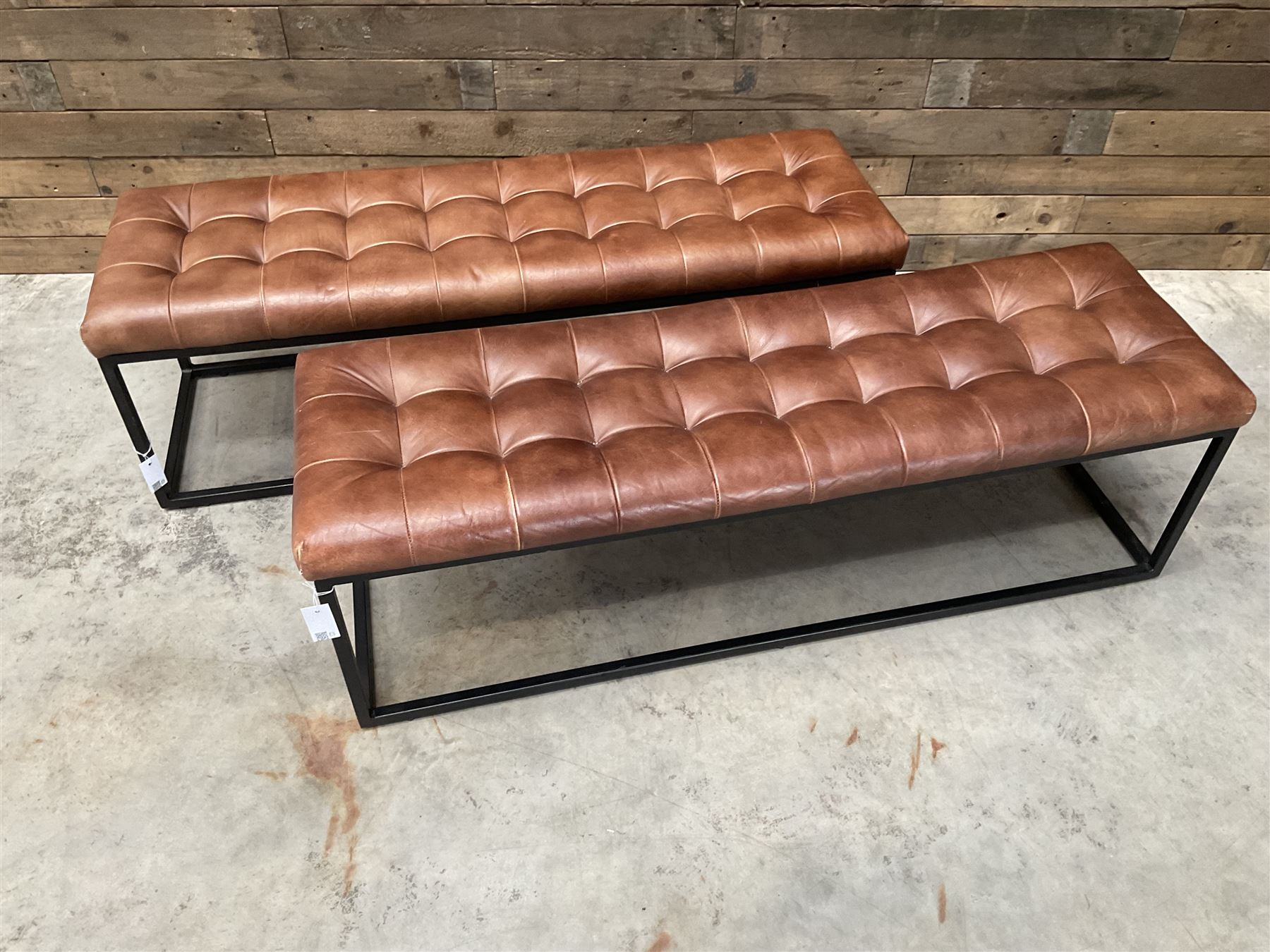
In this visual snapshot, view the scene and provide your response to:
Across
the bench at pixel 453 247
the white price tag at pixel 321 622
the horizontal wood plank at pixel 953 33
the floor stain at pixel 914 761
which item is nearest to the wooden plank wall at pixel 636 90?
the horizontal wood plank at pixel 953 33

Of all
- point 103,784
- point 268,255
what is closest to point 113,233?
point 268,255

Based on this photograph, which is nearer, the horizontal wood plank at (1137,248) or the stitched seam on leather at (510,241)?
the stitched seam on leather at (510,241)

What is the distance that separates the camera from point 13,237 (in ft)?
8.50

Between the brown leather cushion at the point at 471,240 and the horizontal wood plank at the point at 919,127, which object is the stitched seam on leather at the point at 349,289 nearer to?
the brown leather cushion at the point at 471,240

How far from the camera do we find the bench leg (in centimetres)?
191

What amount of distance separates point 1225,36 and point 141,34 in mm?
2395

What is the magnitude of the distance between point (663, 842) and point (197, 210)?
1487mm

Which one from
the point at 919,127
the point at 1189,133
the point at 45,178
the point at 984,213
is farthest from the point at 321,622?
the point at 1189,133

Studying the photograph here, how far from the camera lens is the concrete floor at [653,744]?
151 cm

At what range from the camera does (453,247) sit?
196 centimetres

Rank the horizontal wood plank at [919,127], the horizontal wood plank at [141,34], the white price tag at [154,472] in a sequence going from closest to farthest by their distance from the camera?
1. the white price tag at [154,472]
2. the horizontal wood plank at [141,34]
3. the horizontal wood plank at [919,127]

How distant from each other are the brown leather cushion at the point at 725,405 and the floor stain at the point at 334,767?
0.38 m

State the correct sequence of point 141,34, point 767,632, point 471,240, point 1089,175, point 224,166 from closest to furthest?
point 767,632 < point 471,240 < point 141,34 < point 224,166 < point 1089,175

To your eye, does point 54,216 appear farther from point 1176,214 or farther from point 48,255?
point 1176,214
